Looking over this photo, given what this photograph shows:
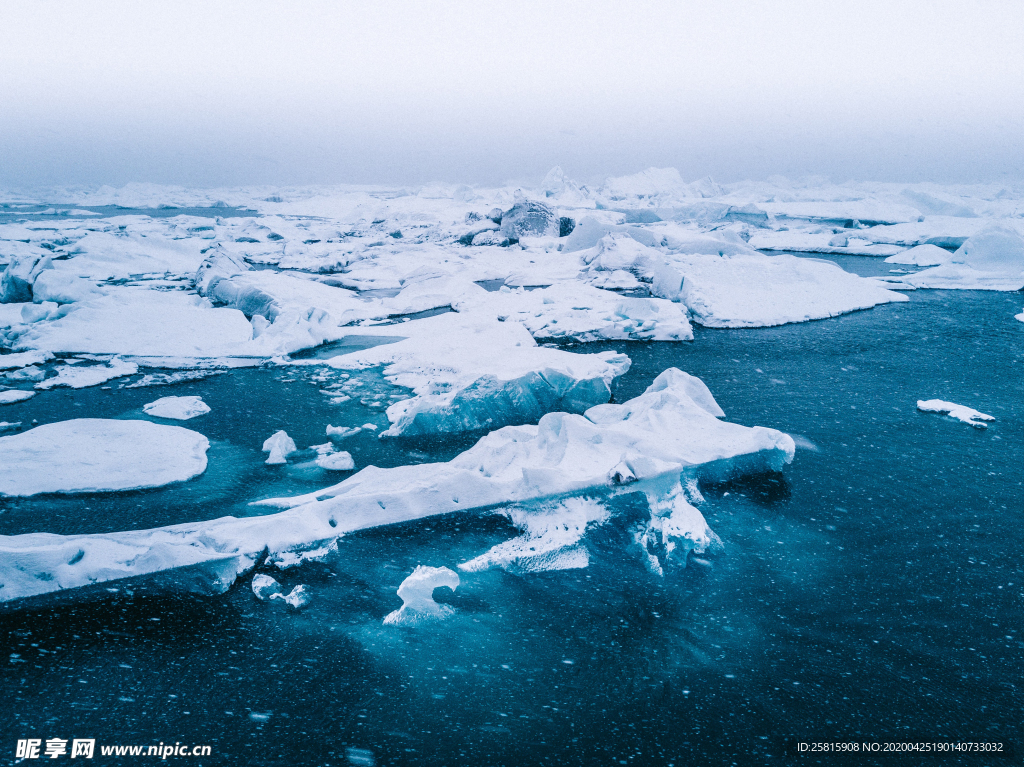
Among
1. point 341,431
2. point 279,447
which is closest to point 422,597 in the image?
point 279,447

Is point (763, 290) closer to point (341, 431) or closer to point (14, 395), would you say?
point (341, 431)

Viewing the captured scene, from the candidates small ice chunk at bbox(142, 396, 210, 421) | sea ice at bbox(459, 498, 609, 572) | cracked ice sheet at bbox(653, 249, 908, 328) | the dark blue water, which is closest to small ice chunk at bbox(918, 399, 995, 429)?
the dark blue water

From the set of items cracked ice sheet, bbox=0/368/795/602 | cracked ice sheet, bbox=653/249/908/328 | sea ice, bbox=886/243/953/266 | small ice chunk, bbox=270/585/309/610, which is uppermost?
sea ice, bbox=886/243/953/266

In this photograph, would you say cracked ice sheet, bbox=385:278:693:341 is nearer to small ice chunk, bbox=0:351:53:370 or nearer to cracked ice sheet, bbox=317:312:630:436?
cracked ice sheet, bbox=317:312:630:436

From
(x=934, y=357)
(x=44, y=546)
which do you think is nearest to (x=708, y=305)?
(x=934, y=357)

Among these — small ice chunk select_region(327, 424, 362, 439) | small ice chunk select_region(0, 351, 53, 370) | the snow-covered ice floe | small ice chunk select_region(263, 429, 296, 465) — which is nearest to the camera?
small ice chunk select_region(263, 429, 296, 465)

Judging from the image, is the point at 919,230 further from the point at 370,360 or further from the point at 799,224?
the point at 370,360

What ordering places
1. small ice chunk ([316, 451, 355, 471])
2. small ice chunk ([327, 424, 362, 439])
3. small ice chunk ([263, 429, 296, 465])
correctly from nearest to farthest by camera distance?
small ice chunk ([316, 451, 355, 471]) → small ice chunk ([263, 429, 296, 465]) → small ice chunk ([327, 424, 362, 439])
